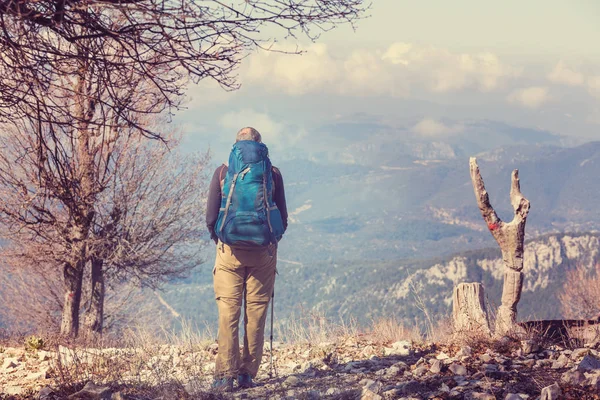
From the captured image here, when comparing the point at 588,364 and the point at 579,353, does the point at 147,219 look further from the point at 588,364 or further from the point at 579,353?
the point at 588,364

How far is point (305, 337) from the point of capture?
9.46 meters

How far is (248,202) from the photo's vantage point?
20.2 ft

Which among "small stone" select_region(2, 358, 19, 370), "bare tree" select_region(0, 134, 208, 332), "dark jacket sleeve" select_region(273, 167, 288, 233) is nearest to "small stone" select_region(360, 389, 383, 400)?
"dark jacket sleeve" select_region(273, 167, 288, 233)

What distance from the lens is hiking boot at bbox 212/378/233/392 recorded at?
5.99 metres

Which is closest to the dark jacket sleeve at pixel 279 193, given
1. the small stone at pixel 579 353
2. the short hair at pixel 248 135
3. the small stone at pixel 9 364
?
the short hair at pixel 248 135

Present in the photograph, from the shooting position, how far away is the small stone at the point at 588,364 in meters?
5.64

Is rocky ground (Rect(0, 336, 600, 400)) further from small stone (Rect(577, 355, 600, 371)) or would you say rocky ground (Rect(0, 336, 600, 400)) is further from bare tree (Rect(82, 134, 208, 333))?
bare tree (Rect(82, 134, 208, 333))

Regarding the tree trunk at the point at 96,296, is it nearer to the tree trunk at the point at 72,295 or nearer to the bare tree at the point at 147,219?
the bare tree at the point at 147,219

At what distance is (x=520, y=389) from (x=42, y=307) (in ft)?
81.4

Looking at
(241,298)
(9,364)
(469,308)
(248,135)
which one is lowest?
(9,364)

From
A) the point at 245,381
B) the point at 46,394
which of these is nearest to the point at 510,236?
the point at 245,381

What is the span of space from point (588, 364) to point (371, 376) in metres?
1.84

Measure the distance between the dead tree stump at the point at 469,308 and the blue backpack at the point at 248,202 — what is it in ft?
8.62

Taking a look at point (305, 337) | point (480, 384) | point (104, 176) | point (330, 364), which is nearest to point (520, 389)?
point (480, 384)
